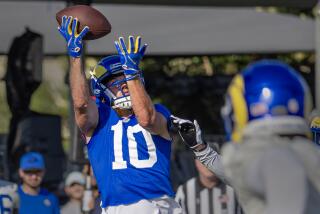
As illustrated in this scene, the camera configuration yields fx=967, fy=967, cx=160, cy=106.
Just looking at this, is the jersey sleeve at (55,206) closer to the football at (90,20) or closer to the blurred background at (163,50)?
the blurred background at (163,50)

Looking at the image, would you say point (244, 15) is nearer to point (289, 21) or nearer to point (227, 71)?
point (289, 21)

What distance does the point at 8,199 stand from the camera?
768cm

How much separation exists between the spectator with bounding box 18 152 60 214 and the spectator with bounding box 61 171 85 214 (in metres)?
0.50

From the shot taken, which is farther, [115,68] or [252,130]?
[115,68]

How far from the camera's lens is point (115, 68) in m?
5.48

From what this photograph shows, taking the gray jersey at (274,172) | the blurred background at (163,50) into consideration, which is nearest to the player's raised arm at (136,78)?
the gray jersey at (274,172)

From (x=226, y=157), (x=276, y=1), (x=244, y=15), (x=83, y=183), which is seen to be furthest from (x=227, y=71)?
(x=226, y=157)

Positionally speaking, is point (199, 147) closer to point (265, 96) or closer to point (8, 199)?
point (265, 96)

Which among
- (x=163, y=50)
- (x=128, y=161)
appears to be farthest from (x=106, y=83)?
(x=163, y=50)

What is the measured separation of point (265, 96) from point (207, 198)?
536cm

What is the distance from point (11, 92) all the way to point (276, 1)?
3146 millimetres

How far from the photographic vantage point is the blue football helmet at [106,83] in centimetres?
540

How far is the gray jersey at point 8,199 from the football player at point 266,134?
15.5 ft

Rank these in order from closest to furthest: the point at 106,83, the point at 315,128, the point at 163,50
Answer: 1. the point at 106,83
2. the point at 315,128
3. the point at 163,50
